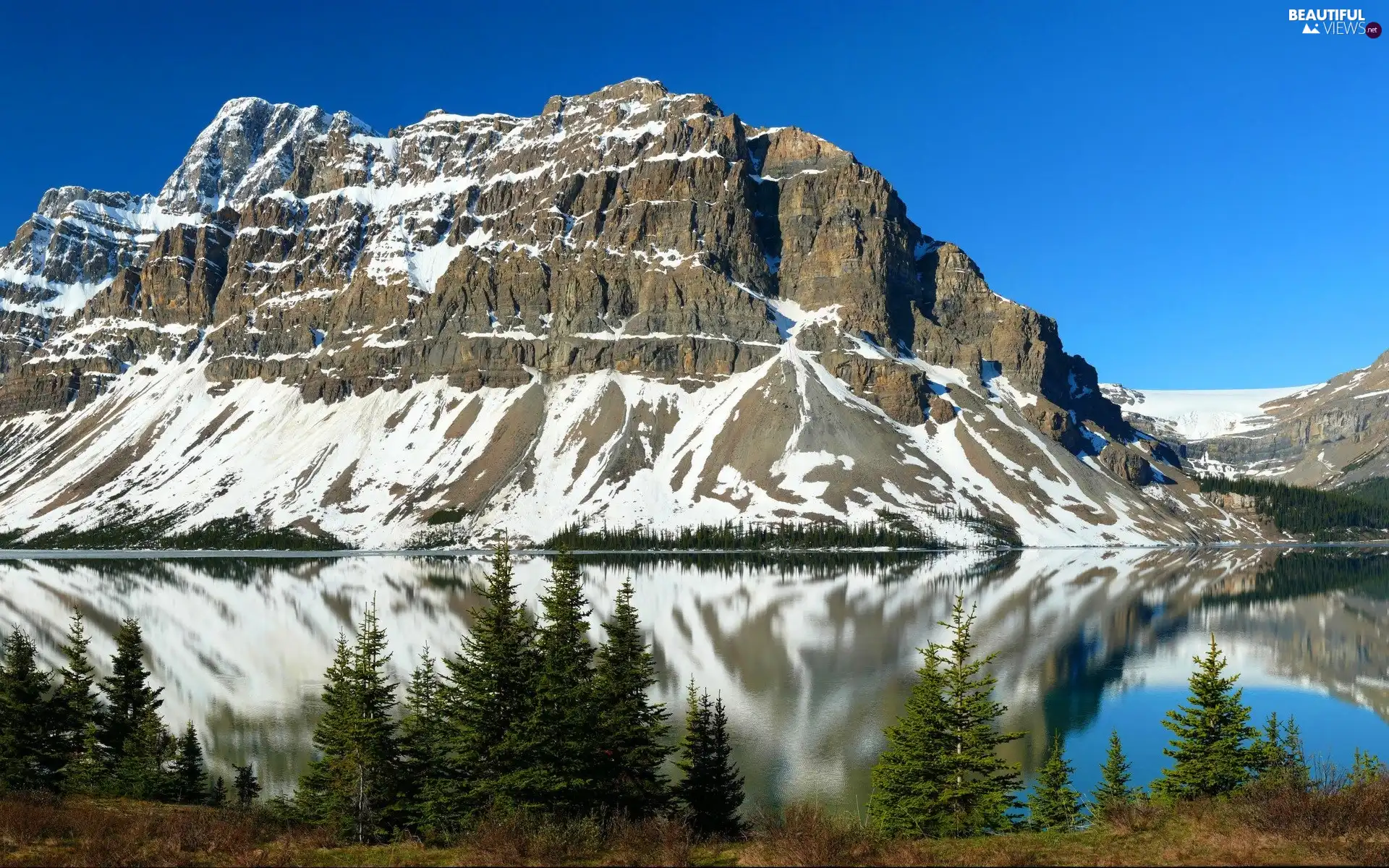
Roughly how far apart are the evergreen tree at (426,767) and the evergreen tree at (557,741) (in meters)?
2.96

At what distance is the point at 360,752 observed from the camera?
28734 mm

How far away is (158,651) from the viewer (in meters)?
80.6

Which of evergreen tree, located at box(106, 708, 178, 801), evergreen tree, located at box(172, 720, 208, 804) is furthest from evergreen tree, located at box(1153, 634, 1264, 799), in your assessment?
evergreen tree, located at box(172, 720, 208, 804)

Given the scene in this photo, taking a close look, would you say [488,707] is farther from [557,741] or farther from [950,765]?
[950,765]

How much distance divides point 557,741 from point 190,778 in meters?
20.9

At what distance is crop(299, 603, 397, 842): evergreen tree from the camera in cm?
2847

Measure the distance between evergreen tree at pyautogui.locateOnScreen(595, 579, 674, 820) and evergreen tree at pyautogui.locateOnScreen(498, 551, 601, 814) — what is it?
0.78 m

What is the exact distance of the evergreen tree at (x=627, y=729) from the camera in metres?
28.6

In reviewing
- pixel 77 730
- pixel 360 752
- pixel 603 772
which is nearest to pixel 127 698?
pixel 77 730

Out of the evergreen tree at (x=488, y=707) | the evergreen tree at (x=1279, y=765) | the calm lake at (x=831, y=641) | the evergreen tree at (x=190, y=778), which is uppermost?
the evergreen tree at (x=488, y=707)

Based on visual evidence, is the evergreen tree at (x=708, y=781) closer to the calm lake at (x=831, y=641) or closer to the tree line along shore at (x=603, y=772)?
the tree line along shore at (x=603, y=772)

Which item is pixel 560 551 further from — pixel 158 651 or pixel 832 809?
pixel 158 651

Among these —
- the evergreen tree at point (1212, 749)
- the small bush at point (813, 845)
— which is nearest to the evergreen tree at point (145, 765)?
the small bush at point (813, 845)

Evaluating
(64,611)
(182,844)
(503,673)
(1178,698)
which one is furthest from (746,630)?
(64,611)
